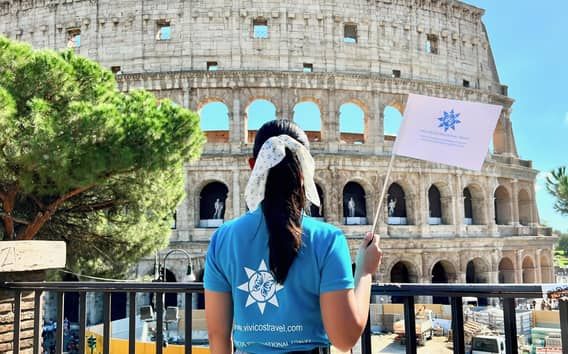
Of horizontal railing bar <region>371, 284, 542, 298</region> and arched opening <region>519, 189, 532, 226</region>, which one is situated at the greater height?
arched opening <region>519, 189, 532, 226</region>

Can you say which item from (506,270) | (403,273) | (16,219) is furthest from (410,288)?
(506,270)

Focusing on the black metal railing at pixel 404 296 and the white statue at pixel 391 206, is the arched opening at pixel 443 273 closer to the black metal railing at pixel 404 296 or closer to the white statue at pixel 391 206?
the white statue at pixel 391 206

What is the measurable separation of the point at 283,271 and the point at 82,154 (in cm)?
908

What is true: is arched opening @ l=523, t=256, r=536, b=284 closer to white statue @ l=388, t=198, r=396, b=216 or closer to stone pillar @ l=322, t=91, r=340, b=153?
white statue @ l=388, t=198, r=396, b=216

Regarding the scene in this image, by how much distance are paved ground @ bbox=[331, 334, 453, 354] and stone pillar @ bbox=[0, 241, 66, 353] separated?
40.6 feet

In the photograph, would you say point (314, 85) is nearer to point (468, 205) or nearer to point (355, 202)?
point (355, 202)

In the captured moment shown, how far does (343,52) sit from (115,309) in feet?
46.3

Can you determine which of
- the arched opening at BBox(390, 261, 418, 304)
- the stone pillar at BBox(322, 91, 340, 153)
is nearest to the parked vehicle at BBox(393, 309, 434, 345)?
the arched opening at BBox(390, 261, 418, 304)

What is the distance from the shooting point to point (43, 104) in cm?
935

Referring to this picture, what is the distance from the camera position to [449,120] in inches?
88.1

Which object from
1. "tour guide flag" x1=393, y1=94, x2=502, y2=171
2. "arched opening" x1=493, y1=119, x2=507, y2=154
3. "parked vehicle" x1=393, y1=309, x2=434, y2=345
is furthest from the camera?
"arched opening" x1=493, y1=119, x2=507, y2=154

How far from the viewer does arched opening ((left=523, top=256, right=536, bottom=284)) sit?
23.3 m

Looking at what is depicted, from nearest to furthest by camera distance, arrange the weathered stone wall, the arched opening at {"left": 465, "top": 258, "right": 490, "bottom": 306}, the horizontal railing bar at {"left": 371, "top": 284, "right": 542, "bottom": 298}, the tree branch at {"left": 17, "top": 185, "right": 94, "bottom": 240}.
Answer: the horizontal railing bar at {"left": 371, "top": 284, "right": 542, "bottom": 298}
the tree branch at {"left": 17, "top": 185, "right": 94, "bottom": 240}
the weathered stone wall
the arched opening at {"left": 465, "top": 258, "right": 490, "bottom": 306}

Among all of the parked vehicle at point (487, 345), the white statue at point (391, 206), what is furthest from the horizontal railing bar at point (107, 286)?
the white statue at point (391, 206)
